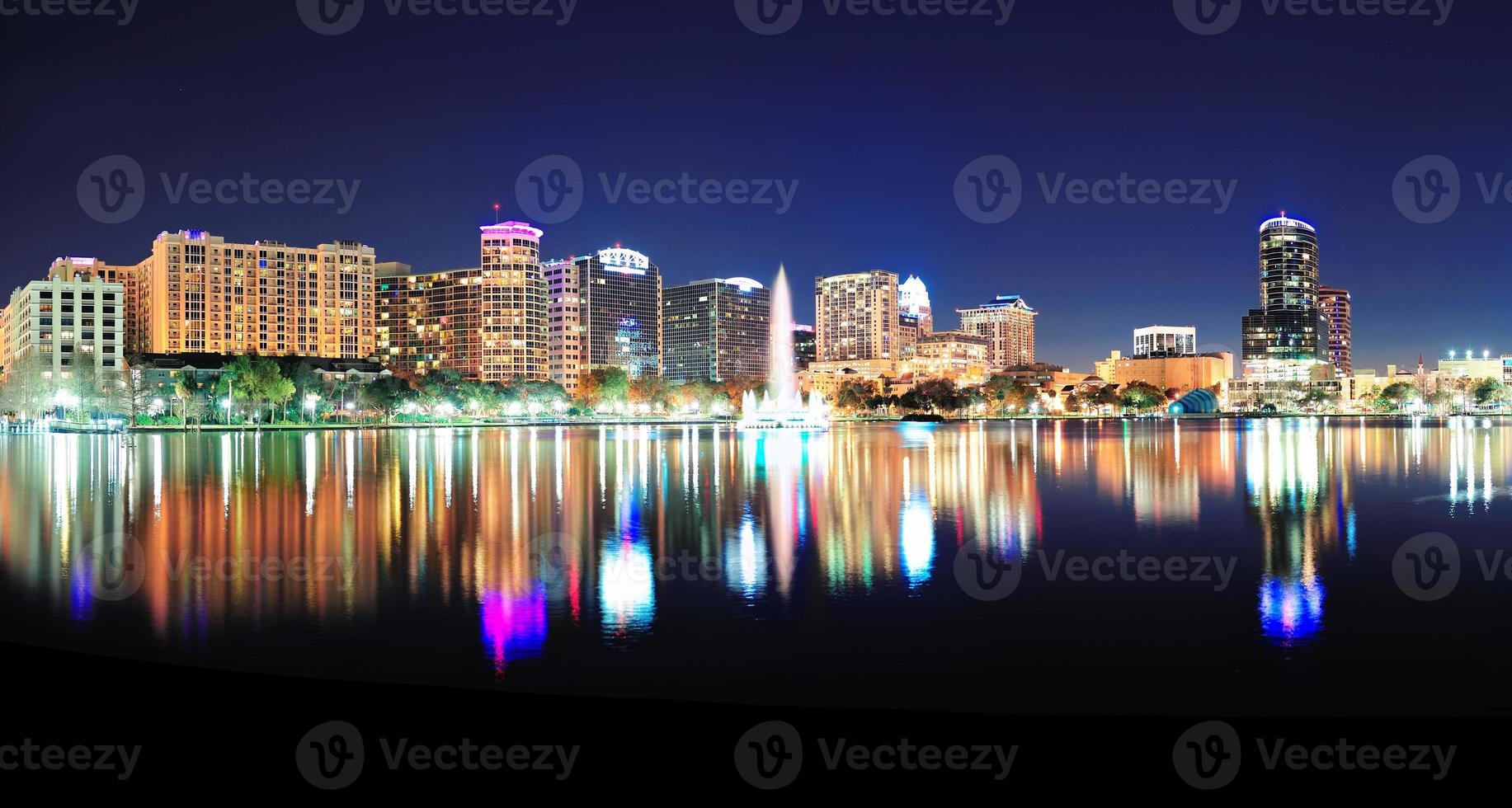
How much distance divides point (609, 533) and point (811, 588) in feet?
23.8

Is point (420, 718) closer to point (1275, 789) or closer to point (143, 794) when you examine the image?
point (143, 794)

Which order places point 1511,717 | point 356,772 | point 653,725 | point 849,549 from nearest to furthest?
point 356,772
point 653,725
point 1511,717
point 849,549

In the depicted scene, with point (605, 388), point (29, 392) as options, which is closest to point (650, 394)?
point (605, 388)

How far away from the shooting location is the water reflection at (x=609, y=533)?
45.2 feet

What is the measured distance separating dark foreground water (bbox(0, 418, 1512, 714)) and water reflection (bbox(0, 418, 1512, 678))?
111 mm

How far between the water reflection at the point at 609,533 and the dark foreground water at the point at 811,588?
0.36 feet

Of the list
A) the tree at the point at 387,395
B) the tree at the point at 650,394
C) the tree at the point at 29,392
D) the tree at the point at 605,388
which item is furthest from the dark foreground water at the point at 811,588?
the tree at the point at 650,394

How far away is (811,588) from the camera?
15.6 metres

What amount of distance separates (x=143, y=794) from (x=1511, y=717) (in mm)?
12167

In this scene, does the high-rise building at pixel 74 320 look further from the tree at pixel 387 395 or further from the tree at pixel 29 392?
the tree at pixel 387 395

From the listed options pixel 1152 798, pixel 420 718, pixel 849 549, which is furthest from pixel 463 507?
pixel 1152 798

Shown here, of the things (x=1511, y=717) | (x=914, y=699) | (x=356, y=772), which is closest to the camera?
(x=356, y=772)

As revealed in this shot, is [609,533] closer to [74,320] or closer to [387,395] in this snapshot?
[387,395]

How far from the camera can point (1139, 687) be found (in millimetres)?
10438
